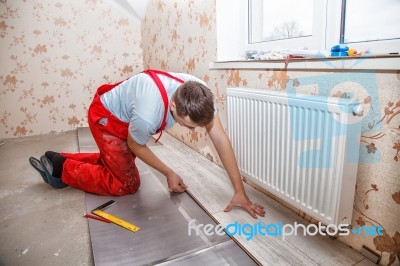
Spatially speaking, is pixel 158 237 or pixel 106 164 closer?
pixel 158 237

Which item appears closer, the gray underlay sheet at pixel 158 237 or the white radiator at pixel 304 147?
the white radiator at pixel 304 147

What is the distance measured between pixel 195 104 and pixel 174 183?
61 cm

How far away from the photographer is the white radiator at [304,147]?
0.92 metres

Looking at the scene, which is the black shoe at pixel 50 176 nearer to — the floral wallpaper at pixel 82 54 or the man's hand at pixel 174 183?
the man's hand at pixel 174 183

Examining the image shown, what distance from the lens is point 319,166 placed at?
1.00 meters

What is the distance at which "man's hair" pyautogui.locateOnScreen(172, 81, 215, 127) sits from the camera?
98 cm

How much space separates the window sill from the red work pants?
724 mm

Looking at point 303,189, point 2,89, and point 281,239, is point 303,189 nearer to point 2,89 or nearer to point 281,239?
point 281,239

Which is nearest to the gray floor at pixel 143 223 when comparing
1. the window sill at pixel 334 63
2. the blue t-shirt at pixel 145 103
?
the blue t-shirt at pixel 145 103

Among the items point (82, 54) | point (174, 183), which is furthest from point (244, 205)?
point (82, 54)

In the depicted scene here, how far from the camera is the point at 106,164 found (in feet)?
5.06

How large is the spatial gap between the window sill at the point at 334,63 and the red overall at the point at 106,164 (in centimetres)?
72

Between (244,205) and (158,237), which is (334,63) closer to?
(244,205)

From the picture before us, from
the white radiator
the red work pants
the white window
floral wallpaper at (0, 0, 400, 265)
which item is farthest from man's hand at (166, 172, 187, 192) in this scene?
the white window
